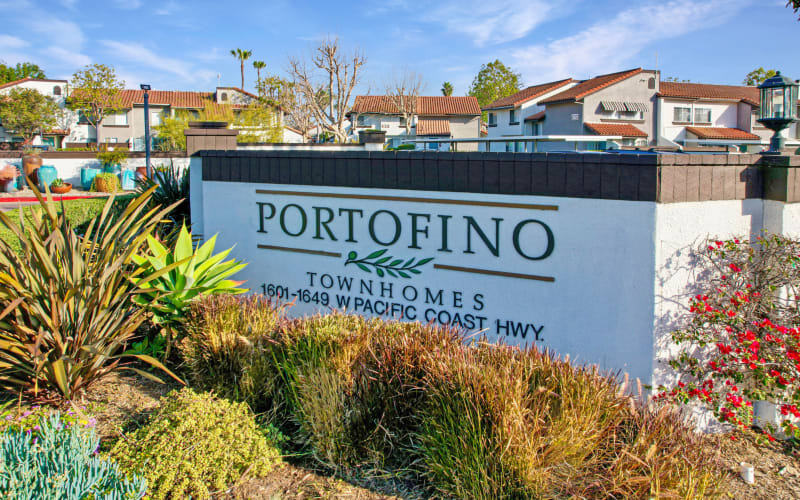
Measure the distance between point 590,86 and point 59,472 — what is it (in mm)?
55725

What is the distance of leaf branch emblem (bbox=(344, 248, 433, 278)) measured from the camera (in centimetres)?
685

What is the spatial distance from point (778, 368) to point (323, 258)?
4.66m

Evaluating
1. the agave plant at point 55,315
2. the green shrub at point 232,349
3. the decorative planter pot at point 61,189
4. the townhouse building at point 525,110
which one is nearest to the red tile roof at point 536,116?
the townhouse building at point 525,110

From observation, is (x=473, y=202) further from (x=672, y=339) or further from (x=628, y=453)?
(x=628, y=453)

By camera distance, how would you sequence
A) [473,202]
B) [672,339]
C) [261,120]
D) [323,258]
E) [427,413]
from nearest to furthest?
[427,413] < [672,339] < [473,202] < [323,258] < [261,120]

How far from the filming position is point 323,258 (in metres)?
7.62

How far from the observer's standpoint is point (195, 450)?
3.83m

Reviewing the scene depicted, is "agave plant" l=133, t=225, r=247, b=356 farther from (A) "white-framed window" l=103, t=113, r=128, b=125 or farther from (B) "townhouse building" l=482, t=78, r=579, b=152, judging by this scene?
(A) "white-framed window" l=103, t=113, r=128, b=125

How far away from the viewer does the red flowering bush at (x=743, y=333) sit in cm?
496

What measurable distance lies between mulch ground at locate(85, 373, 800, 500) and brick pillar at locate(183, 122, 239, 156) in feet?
14.8

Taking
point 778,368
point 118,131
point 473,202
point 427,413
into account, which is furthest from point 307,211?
point 118,131

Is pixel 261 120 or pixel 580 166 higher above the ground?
pixel 261 120

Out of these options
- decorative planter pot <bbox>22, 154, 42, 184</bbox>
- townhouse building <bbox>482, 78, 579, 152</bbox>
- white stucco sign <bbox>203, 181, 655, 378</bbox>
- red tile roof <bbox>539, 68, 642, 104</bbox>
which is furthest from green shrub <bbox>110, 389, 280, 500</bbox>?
townhouse building <bbox>482, 78, 579, 152</bbox>

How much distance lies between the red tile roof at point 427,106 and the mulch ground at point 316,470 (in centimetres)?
6313
